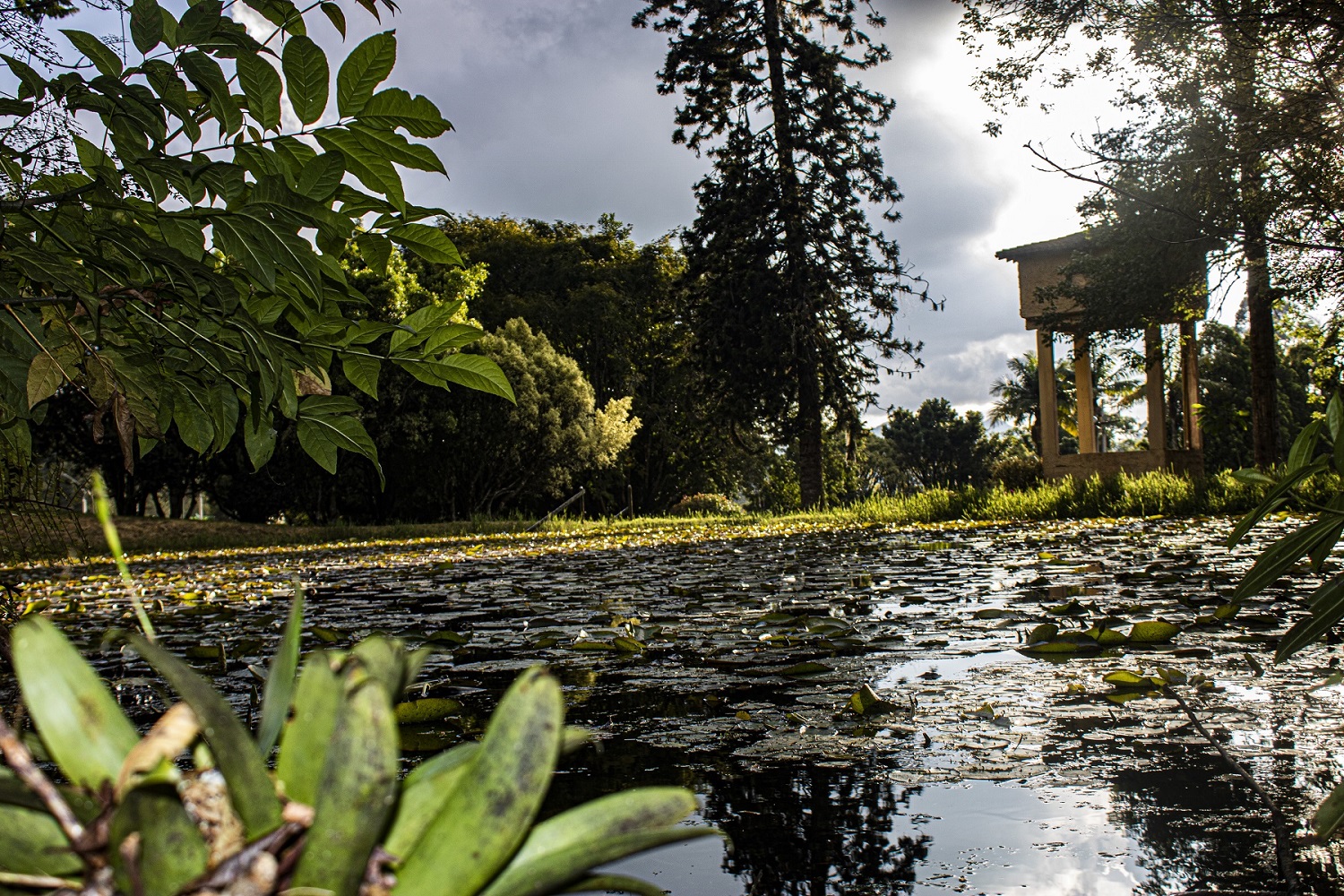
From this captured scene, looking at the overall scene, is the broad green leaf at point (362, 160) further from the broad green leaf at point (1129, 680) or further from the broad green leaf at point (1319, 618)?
the broad green leaf at point (1129, 680)

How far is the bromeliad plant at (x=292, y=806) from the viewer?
1.13ft

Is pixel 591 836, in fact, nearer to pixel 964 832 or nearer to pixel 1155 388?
pixel 964 832

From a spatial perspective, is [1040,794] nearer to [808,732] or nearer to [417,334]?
[808,732]

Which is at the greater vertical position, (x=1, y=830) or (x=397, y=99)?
(x=397, y=99)

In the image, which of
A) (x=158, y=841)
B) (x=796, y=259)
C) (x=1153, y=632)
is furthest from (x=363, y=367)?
(x=796, y=259)

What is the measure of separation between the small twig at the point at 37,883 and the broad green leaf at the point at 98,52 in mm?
1248

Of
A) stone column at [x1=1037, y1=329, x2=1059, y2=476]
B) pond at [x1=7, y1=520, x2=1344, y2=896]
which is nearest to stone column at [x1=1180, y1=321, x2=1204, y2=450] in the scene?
stone column at [x1=1037, y1=329, x2=1059, y2=476]

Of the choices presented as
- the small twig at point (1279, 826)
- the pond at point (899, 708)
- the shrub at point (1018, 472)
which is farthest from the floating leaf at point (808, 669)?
the shrub at point (1018, 472)

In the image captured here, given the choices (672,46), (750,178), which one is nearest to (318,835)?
(750,178)

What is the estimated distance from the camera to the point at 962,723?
2.18m

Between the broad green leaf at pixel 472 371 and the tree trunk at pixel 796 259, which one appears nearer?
the broad green leaf at pixel 472 371

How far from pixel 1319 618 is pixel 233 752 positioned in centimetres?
127

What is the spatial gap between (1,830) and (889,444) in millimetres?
63767

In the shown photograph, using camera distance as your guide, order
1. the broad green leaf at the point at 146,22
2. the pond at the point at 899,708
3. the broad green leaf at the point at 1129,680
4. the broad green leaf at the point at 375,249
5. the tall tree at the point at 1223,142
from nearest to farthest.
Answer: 1. the broad green leaf at the point at 146,22
2. the pond at the point at 899,708
3. the broad green leaf at the point at 375,249
4. the broad green leaf at the point at 1129,680
5. the tall tree at the point at 1223,142
